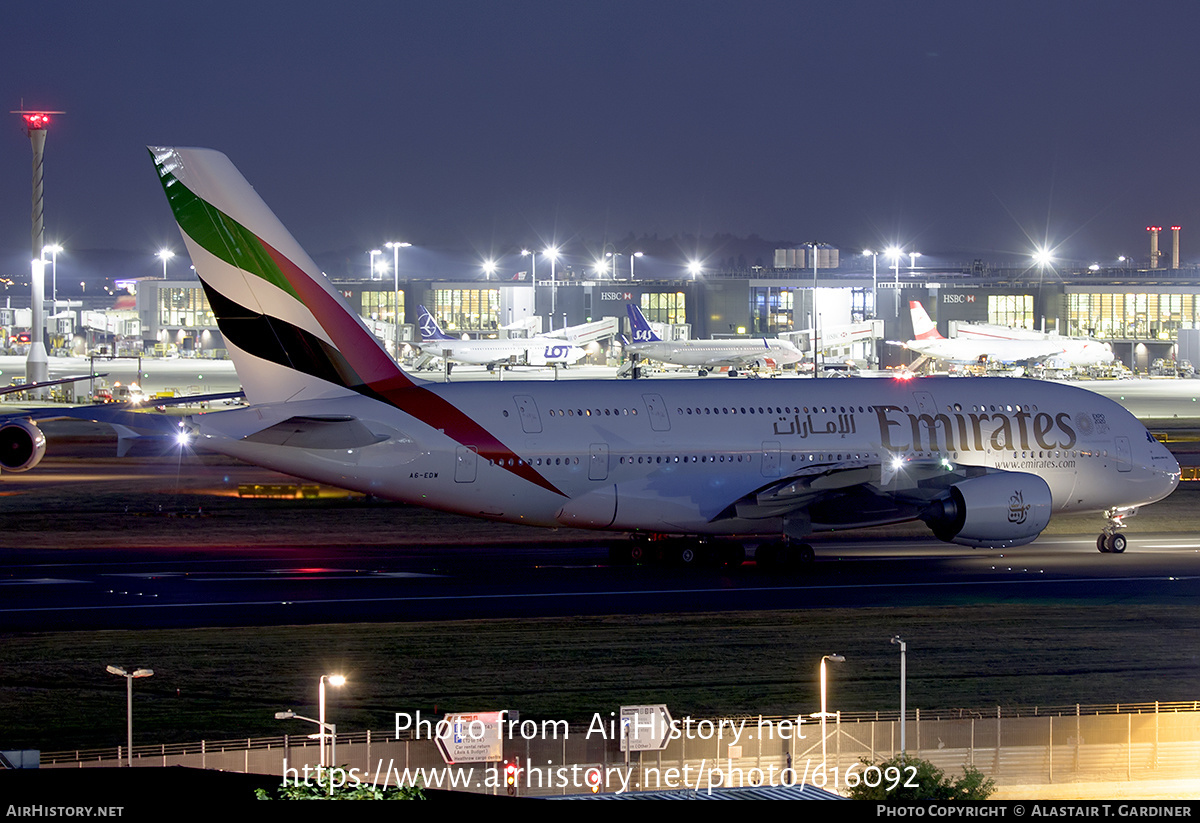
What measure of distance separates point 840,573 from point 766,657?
11.0 meters

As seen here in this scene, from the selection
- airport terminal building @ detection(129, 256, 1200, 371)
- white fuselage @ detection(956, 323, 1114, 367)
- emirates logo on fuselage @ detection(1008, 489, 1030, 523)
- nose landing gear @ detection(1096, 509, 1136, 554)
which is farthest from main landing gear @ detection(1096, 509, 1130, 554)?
airport terminal building @ detection(129, 256, 1200, 371)

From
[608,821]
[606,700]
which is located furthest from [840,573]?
[608,821]

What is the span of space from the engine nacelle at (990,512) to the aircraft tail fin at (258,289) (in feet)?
51.8

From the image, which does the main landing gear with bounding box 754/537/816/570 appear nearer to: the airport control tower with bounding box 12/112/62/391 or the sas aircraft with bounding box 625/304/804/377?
the airport control tower with bounding box 12/112/62/391

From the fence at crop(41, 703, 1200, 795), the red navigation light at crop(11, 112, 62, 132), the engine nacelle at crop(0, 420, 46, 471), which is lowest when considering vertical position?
the fence at crop(41, 703, 1200, 795)

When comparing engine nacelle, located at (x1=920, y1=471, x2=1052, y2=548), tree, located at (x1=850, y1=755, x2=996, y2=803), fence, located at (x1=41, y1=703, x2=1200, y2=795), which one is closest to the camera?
tree, located at (x1=850, y1=755, x2=996, y2=803)

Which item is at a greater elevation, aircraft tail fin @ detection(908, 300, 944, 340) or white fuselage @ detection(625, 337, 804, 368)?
aircraft tail fin @ detection(908, 300, 944, 340)

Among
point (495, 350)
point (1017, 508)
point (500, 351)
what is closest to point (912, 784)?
point (1017, 508)

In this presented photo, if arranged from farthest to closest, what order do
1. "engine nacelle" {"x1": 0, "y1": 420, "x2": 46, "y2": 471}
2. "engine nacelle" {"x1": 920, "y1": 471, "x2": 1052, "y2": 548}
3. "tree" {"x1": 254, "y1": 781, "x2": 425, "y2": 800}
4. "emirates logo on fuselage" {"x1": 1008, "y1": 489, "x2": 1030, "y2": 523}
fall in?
"emirates logo on fuselage" {"x1": 1008, "y1": 489, "x2": 1030, "y2": 523}, "engine nacelle" {"x1": 920, "y1": 471, "x2": 1052, "y2": 548}, "engine nacelle" {"x1": 0, "y1": 420, "x2": 46, "y2": 471}, "tree" {"x1": 254, "y1": 781, "x2": 425, "y2": 800}

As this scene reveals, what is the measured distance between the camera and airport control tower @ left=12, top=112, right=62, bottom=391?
10125 cm

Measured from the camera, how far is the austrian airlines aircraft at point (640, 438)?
34.5 meters

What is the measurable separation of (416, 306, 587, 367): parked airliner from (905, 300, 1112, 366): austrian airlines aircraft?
3738cm

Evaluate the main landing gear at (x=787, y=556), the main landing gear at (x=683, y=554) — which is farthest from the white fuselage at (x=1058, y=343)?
the main landing gear at (x=787, y=556)

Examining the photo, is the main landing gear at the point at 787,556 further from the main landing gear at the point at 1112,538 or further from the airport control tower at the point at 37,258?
the airport control tower at the point at 37,258
